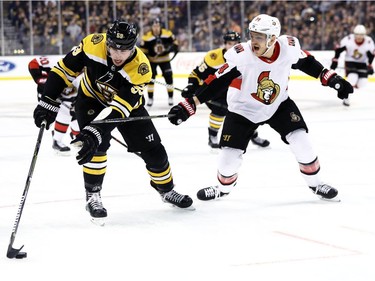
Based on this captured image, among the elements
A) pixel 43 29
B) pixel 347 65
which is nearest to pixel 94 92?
pixel 347 65

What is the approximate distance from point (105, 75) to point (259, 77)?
33.0 inches

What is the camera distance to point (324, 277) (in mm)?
3064

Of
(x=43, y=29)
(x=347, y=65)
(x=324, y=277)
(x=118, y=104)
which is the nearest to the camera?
(x=324, y=277)

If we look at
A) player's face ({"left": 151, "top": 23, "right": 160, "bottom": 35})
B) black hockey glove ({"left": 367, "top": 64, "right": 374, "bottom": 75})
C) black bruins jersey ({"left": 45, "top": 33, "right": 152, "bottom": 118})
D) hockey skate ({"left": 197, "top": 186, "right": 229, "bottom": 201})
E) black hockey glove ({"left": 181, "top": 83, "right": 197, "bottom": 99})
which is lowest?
black hockey glove ({"left": 367, "top": 64, "right": 374, "bottom": 75})

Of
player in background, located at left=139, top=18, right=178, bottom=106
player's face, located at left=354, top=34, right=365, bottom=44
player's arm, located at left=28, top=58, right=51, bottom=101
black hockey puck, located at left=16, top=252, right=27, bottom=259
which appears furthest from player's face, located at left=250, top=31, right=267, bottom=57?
player's face, located at left=354, top=34, right=365, bottom=44

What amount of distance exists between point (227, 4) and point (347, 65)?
3.71 metres

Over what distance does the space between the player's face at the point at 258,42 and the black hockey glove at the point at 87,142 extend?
94 centimetres

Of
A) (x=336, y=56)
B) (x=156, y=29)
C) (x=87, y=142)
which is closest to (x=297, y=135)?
(x=87, y=142)

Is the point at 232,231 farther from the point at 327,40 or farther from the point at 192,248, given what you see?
the point at 327,40

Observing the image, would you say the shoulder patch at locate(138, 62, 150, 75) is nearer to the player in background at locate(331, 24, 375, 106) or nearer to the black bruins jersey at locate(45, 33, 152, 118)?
the black bruins jersey at locate(45, 33, 152, 118)

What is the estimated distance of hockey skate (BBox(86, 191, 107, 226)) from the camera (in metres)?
3.98

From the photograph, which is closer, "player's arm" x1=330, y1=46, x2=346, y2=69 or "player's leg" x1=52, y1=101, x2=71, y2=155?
"player's leg" x1=52, y1=101, x2=71, y2=155

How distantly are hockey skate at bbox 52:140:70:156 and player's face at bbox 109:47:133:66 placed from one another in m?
2.69

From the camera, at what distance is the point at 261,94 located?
4.28m
